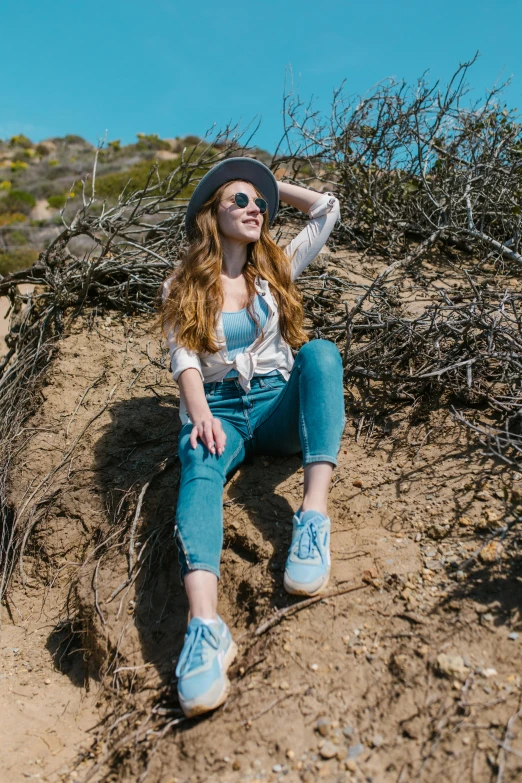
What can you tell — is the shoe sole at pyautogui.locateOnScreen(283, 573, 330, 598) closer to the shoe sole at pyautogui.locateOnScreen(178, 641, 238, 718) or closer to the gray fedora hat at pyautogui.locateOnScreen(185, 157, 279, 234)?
the shoe sole at pyautogui.locateOnScreen(178, 641, 238, 718)

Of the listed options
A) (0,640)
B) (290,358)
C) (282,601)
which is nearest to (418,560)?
(282,601)

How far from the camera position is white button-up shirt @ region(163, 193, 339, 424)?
96.3 inches

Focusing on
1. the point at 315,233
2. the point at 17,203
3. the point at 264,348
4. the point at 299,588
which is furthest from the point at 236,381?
the point at 17,203

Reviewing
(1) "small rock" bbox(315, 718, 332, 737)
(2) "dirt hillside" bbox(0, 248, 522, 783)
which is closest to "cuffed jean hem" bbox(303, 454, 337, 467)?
(2) "dirt hillside" bbox(0, 248, 522, 783)

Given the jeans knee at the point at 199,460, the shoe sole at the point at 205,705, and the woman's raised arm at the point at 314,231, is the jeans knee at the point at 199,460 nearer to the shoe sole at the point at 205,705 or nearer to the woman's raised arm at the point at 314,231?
the shoe sole at the point at 205,705

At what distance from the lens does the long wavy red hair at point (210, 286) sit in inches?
97.0

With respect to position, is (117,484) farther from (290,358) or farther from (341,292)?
(341,292)

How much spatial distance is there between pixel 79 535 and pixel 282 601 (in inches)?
48.6

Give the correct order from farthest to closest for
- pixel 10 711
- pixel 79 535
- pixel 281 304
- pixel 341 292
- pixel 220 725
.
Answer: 1. pixel 341 292
2. pixel 79 535
3. pixel 281 304
4. pixel 10 711
5. pixel 220 725

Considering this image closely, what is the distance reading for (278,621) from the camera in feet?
6.58

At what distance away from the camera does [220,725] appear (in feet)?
5.86

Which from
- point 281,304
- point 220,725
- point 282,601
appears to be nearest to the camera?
point 220,725

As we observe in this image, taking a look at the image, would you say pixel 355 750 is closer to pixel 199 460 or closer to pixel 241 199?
pixel 199 460

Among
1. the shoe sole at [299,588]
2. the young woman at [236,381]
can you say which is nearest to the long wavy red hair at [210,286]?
the young woman at [236,381]
